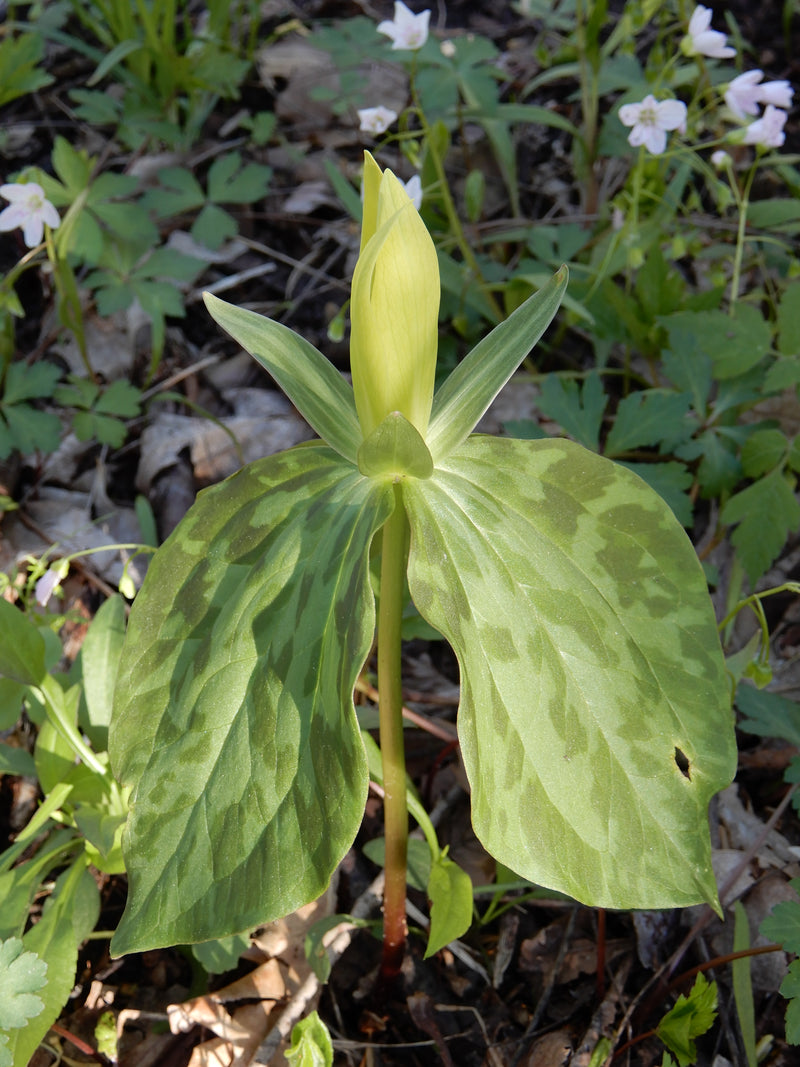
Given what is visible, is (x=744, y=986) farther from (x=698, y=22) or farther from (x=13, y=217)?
(x=13, y=217)

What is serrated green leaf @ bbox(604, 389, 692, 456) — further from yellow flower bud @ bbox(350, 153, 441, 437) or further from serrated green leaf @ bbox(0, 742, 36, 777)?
serrated green leaf @ bbox(0, 742, 36, 777)

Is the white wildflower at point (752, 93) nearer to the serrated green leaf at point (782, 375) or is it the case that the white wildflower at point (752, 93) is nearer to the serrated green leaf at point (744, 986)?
the serrated green leaf at point (782, 375)

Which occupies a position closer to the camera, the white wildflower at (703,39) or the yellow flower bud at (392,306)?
the yellow flower bud at (392,306)

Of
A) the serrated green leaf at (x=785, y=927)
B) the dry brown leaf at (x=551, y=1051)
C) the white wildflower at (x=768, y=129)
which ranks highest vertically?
the white wildflower at (x=768, y=129)

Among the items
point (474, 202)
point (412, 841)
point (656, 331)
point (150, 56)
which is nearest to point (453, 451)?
point (412, 841)

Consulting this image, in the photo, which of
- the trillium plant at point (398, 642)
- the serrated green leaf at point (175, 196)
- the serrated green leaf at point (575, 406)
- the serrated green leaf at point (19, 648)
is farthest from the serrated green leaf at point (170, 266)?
the trillium plant at point (398, 642)

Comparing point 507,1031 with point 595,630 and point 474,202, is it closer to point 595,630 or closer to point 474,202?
point 595,630
